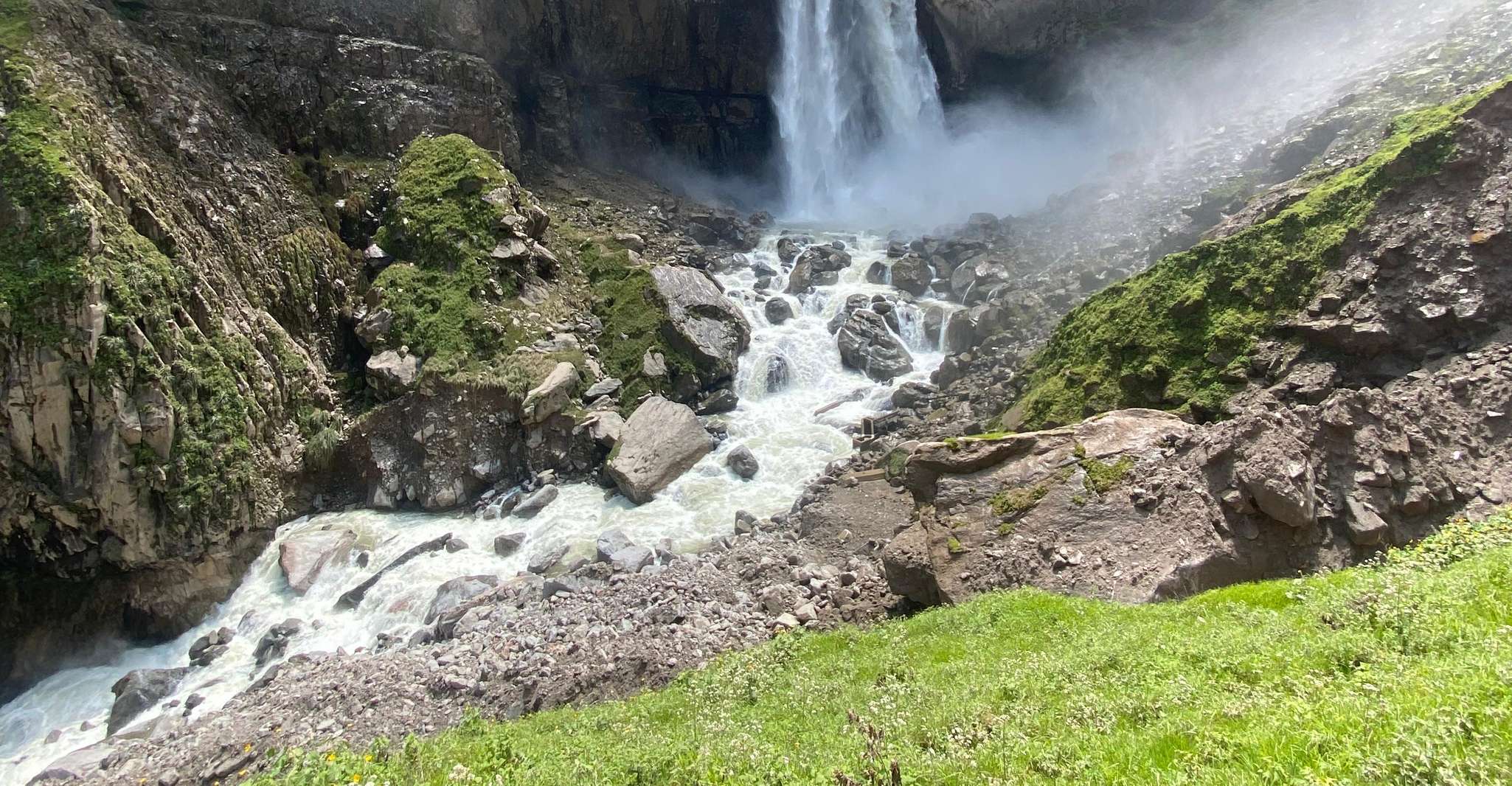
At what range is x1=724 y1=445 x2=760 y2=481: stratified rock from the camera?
21.7 metres

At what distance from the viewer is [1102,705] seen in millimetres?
6055

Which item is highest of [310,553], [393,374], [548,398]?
[393,374]

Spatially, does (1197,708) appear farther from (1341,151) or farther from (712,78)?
(712,78)

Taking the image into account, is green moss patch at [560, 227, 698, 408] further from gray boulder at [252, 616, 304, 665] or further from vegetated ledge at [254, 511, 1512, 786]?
vegetated ledge at [254, 511, 1512, 786]

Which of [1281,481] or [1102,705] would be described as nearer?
[1102,705]

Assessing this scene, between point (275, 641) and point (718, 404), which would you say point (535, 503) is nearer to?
point (275, 641)

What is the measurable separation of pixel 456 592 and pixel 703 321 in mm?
14786

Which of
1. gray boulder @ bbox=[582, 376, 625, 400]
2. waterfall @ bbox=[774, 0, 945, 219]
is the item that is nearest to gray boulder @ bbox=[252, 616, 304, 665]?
gray boulder @ bbox=[582, 376, 625, 400]

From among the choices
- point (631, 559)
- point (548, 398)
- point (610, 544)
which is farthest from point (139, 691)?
point (548, 398)

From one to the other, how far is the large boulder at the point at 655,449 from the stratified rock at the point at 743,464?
4.20 feet

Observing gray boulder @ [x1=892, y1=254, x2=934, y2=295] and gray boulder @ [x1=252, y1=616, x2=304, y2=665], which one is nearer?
gray boulder @ [x1=252, y1=616, x2=304, y2=665]

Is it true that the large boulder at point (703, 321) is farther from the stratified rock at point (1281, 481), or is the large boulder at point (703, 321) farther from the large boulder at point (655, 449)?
the stratified rock at point (1281, 481)

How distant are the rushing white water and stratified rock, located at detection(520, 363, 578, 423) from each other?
9.37ft

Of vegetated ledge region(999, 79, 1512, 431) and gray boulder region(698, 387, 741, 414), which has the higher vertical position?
vegetated ledge region(999, 79, 1512, 431)
